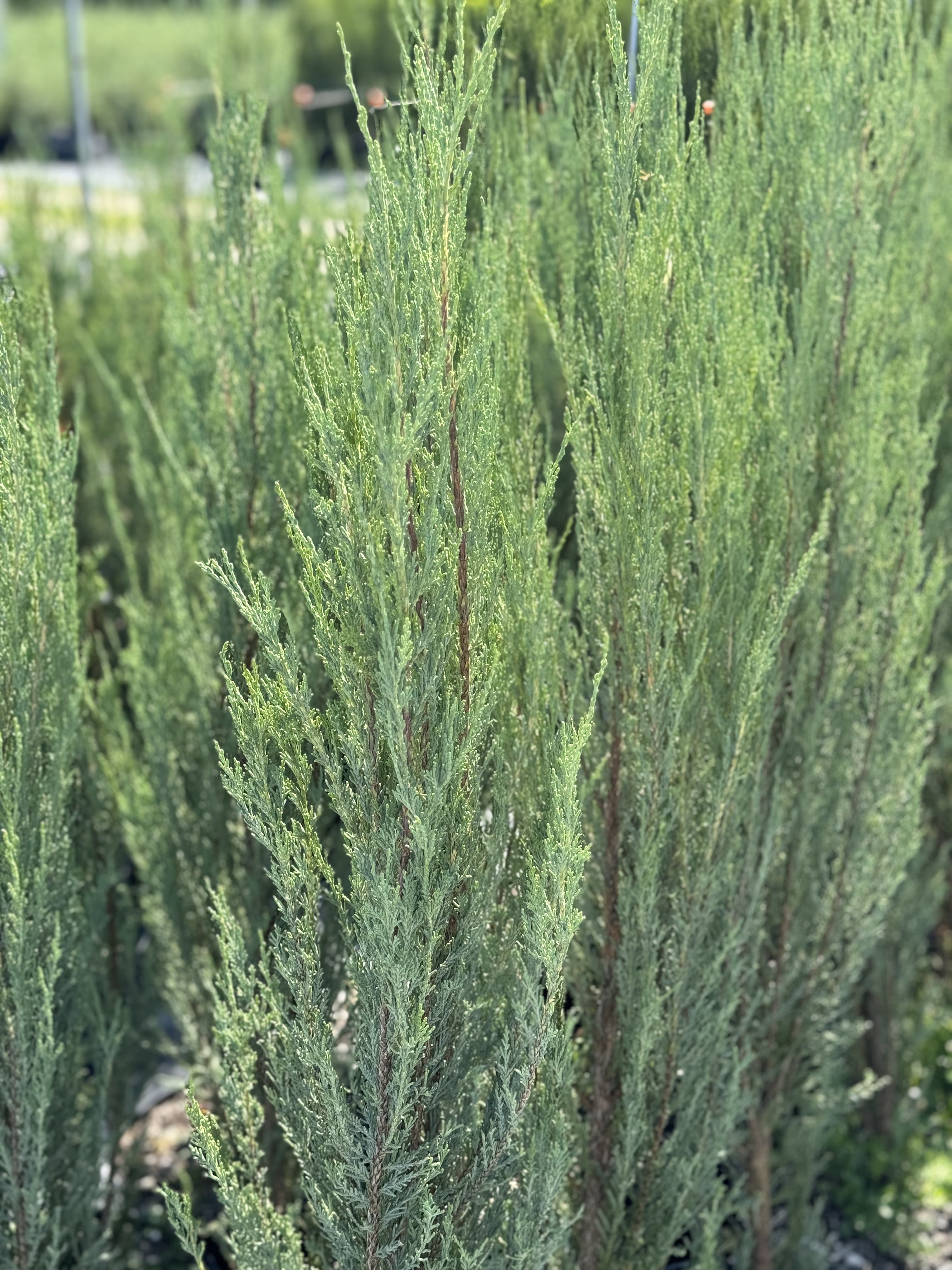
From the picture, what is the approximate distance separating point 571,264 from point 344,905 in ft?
3.84

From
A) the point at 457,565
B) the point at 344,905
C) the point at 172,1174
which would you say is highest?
the point at 457,565

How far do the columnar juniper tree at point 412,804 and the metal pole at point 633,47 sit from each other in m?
0.33

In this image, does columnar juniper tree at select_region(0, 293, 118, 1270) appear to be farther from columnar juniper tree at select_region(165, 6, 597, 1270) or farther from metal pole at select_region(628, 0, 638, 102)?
metal pole at select_region(628, 0, 638, 102)

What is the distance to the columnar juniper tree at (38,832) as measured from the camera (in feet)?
6.92

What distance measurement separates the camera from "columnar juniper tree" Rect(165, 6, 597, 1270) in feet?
5.70

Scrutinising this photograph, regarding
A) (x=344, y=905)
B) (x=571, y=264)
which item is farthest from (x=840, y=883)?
(x=571, y=264)

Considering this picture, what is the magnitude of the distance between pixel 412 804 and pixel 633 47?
4.33 ft

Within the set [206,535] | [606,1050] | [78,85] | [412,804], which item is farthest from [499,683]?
[78,85]

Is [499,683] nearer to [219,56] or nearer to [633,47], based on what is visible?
[633,47]

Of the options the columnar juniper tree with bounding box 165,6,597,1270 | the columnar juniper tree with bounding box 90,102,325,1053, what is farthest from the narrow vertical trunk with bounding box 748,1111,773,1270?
the columnar juniper tree with bounding box 90,102,325,1053

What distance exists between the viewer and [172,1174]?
3.45 meters

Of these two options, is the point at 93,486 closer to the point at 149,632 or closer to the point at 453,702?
the point at 149,632

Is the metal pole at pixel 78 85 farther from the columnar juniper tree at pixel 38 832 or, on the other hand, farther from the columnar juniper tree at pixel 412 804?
the columnar juniper tree at pixel 412 804

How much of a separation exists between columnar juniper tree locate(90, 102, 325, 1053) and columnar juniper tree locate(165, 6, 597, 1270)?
61 centimetres
